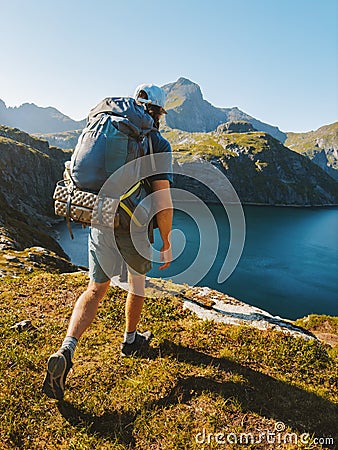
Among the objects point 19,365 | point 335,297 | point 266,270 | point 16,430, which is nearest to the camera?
point 16,430

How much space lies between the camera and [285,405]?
4227mm

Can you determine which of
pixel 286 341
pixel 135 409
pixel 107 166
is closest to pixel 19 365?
pixel 135 409

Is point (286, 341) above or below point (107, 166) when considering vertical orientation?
below

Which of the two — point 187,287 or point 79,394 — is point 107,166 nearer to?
point 79,394

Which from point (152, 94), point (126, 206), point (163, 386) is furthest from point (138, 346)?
point (152, 94)

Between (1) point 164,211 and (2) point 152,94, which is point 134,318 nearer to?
(1) point 164,211

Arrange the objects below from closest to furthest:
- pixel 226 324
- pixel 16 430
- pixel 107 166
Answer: pixel 16 430
pixel 107 166
pixel 226 324

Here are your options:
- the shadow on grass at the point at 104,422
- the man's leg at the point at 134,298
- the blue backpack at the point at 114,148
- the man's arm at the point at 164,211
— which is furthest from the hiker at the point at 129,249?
the shadow on grass at the point at 104,422

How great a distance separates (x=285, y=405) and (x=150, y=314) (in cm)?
316

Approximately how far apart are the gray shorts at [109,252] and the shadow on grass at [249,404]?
172 cm

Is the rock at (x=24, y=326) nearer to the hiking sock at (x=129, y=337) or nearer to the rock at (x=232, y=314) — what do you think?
the hiking sock at (x=129, y=337)

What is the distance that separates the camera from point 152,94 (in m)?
4.46

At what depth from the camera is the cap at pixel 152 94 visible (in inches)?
175

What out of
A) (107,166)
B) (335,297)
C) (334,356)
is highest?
(107,166)
